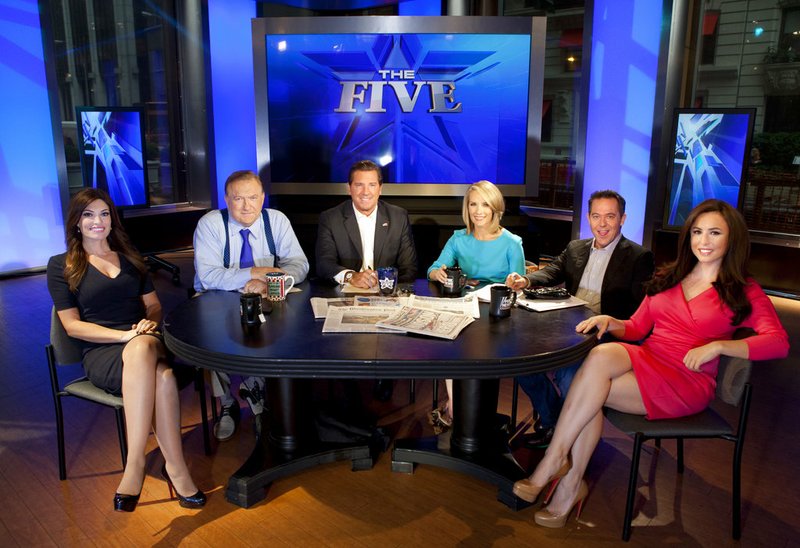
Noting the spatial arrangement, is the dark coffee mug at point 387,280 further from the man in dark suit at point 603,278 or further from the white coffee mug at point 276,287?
the man in dark suit at point 603,278

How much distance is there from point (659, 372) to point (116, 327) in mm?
2042

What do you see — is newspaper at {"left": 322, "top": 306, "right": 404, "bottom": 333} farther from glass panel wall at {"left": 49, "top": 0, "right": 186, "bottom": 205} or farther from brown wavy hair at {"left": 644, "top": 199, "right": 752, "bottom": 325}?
glass panel wall at {"left": 49, "top": 0, "right": 186, "bottom": 205}

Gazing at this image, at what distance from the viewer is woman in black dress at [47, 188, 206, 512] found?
2.27 m

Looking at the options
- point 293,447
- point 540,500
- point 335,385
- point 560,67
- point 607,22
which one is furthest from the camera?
point 560,67

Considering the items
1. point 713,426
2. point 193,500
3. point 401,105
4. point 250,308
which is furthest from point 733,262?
point 401,105

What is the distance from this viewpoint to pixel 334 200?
5.73 m

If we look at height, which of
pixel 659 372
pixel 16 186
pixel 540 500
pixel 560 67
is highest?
pixel 560 67

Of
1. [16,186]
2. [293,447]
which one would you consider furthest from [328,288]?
[16,186]

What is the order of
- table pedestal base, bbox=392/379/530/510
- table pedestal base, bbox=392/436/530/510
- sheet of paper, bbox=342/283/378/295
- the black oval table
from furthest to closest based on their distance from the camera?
1. sheet of paper, bbox=342/283/378/295
2. table pedestal base, bbox=392/379/530/510
3. table pedestal base, bbox=392/436/530/510
4. the black oval table

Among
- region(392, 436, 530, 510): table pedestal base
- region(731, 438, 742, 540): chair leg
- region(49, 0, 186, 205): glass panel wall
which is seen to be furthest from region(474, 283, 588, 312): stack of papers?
region(49, 0, 186, 205): glass panel wall

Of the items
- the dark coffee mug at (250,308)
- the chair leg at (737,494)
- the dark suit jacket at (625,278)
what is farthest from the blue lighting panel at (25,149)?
the chair leg at (737,494)

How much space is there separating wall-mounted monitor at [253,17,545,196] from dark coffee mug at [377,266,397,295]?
9.91 feet

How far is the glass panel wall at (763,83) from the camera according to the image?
5.48 m

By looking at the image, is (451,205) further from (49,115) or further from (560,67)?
(49,115)
